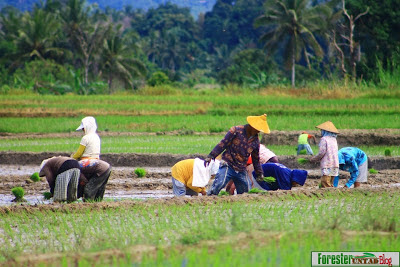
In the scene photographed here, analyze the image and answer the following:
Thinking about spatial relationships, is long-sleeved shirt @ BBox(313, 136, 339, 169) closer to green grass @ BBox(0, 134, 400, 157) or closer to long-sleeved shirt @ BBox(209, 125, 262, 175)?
long-sleeved shirt @ BBox(209, 125, 262, 175)

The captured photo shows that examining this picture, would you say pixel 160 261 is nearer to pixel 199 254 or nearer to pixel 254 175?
pixel 199 254

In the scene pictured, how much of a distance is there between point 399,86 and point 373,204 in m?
17.1

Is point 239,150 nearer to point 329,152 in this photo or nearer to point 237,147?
point 237,147

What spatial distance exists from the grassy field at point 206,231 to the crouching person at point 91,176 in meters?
0.85

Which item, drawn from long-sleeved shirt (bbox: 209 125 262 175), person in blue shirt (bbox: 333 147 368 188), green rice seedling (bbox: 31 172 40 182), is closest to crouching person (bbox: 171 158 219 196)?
long-sleeved shirt (bbox: 209 125 262 175)

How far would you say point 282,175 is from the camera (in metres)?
8.59

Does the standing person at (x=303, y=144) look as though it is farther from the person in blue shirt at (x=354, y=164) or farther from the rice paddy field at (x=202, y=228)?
the person in blue shirt at (x=354, y=164)

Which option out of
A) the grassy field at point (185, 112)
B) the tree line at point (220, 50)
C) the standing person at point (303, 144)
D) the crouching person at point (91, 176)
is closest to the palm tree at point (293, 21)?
the tree line at point (220, 50)

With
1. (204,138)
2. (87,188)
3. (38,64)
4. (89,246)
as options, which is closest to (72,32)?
(38,64)

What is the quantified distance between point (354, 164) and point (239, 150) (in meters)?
2.03

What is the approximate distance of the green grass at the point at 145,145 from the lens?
44.7 feet

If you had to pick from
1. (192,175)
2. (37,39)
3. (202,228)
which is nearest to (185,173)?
(192,175)

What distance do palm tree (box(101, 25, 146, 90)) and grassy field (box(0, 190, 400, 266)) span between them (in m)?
32.9

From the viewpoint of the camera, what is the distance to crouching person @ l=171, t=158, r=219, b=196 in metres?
8.12
